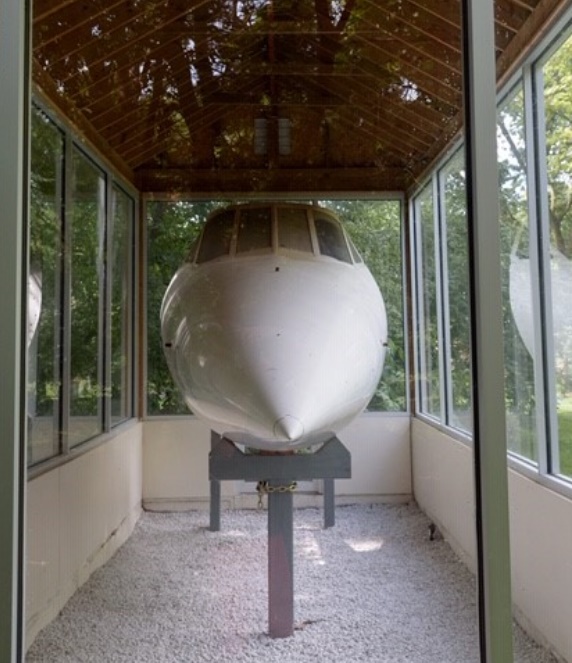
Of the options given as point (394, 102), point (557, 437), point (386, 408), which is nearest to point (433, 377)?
point (386, 408)

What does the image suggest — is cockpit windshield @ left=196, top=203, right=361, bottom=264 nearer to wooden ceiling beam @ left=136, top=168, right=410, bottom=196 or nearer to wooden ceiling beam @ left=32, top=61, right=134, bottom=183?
wooden ceiling beam @ left=136, top=168, right=410, bottom=196

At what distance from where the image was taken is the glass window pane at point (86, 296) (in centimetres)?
346

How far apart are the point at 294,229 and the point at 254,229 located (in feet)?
0.72

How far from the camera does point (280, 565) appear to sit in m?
2.93

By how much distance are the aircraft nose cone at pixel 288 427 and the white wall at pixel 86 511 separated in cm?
96

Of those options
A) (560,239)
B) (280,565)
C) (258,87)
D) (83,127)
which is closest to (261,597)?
(280,565)

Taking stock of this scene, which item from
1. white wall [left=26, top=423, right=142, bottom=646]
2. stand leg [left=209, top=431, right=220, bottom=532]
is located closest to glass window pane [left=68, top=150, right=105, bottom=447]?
white wall [left=26, top=423, right=142, bottom=646]

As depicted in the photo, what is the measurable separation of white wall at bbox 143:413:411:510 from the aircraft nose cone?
1823mm

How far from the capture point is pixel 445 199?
2705mm

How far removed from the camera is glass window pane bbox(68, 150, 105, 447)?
346cm

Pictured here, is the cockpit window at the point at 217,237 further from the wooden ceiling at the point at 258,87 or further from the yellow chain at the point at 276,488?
the yellow chain at the point at 276,488

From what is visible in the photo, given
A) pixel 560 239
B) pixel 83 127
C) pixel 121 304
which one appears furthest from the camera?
pixel 121 304

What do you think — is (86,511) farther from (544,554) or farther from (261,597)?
(544,554)

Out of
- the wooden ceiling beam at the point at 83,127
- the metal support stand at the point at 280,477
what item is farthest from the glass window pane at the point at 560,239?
the wooden ceiling beam at the point at 83,127
